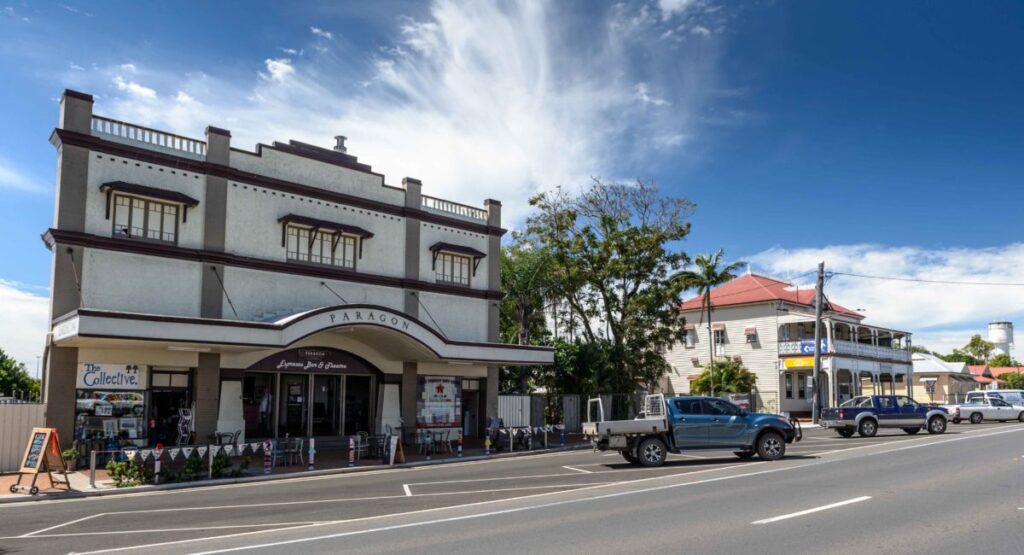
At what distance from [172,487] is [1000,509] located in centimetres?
1622

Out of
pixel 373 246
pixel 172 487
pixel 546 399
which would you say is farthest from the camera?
pixel 546 399

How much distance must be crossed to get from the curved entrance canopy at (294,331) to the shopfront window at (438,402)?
178cm

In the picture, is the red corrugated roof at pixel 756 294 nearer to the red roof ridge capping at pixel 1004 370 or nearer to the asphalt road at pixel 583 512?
the asphalt road at pixel 583 512

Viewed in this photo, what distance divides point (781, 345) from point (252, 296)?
35.0 metres

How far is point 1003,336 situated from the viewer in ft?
400

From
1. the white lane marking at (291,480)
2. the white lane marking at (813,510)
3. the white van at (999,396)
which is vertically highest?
the white van at (999,396)

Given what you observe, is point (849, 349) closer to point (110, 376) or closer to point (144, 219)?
point (144, 219)

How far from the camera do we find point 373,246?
91.4 ft

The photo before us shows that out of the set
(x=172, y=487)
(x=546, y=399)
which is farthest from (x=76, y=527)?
(x=546, y=399)

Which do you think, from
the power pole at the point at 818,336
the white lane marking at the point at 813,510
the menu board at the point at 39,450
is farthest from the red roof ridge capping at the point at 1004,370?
the menu board at the point at 39,450

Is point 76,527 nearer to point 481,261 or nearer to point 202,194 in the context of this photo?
Result: point 202,194

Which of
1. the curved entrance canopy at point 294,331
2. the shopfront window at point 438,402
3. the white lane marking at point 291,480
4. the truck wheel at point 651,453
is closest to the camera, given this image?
the white lane marking at point 291,480

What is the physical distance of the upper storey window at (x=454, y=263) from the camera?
2966cm

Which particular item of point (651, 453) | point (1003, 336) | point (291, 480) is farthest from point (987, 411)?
point (1003, 336)
